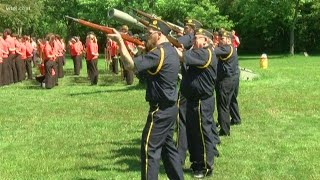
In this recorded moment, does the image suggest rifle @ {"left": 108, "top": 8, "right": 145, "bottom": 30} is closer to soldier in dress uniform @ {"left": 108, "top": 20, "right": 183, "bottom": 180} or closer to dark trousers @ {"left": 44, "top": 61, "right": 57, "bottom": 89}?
soldier in dress uniform @ {"left": 108, "top": 20, "right": 183, "bottom": 180}

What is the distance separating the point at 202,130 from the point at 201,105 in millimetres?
371

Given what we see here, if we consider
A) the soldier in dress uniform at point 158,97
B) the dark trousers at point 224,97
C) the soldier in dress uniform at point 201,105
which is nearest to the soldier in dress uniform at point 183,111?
the soldier in dress uniform at point 201,105

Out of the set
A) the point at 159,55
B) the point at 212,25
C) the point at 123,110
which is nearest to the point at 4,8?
the point at 212,25

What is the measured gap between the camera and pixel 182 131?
8195 mm

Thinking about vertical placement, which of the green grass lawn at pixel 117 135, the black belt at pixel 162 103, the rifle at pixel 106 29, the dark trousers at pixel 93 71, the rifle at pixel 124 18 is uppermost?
the rifle at pixel 124 18

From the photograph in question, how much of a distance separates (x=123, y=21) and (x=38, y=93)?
12005 millimetres

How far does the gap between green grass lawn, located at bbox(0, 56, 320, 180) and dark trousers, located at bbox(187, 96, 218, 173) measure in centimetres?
31

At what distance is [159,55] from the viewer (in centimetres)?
638

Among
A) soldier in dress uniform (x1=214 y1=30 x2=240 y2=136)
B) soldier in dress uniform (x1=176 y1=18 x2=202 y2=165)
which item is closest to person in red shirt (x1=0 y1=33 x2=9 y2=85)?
soldier in dress uniform (x1=214 y1=30 x2=240 y2=136)

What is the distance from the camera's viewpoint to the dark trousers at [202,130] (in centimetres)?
780

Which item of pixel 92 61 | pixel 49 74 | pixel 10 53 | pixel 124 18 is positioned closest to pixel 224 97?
pixel 124 18

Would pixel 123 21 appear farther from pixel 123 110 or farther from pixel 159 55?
pixel 123 110

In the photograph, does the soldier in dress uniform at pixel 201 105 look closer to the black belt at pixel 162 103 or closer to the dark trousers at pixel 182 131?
the dark trousers at pixel 182 131

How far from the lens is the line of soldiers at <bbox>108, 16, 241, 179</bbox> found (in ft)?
21.3
